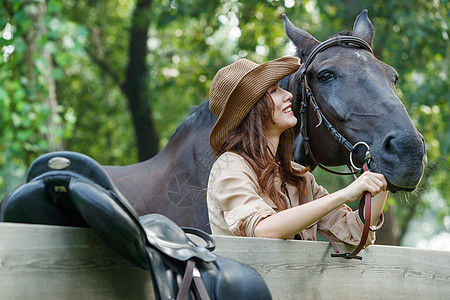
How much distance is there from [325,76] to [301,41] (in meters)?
0.49

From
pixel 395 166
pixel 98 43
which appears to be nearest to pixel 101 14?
pixel 98 43

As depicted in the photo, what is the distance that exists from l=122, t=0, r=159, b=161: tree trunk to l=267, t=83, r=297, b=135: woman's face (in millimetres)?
8248

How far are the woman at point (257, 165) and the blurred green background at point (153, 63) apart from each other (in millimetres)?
622

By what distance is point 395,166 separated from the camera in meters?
2.57

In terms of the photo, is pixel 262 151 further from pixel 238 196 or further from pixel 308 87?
pixel 308 87

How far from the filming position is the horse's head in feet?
8.49

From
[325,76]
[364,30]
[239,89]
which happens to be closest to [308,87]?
[325,76]

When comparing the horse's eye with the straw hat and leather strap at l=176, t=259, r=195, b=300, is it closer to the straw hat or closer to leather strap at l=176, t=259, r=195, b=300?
the straw hat

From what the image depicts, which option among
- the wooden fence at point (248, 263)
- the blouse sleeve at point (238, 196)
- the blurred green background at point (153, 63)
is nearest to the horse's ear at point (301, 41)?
the blurred green background at point (153, 63)

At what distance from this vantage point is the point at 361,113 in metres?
2.89

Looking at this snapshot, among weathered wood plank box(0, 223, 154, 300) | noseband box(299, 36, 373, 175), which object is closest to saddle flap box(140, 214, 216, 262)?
weathered wood plank box(0, 223, 154, 300)

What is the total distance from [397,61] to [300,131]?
5867 mm

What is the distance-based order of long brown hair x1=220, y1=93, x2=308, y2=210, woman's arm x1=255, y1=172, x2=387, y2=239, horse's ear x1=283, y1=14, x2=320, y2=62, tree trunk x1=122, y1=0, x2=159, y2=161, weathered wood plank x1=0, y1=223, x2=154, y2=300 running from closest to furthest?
weathered wood plank x1=0, y1=223, x2=154, y2=300 → woman's arm x1=255, y1=172, x2=387, y2=239 → long brown hair x1=220, y1=93, x2=308, y2=210 → horse's ear x1=283, y1=14, x2=320, y2=62 → tree trunk x1=122, y1=0, x2=159, y2=161

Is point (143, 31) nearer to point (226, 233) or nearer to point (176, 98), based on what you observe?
point (176, 98)
